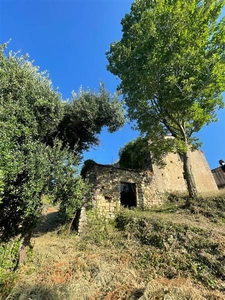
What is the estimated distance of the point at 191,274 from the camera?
6.13 m

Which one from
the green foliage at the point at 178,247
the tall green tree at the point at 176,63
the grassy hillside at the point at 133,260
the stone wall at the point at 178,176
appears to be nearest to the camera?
the grassy hillside at the point at 133,260

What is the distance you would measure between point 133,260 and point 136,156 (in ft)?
28.0

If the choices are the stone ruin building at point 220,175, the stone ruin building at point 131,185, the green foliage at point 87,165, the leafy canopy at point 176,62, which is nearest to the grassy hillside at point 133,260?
the stone ruin building at point 131,185

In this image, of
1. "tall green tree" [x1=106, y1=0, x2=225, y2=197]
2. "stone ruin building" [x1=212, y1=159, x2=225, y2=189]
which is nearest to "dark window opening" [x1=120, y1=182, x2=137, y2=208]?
"tall green tree" [x1=106, y1=0, x2=225, y2=197]

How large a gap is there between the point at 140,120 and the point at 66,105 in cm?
486

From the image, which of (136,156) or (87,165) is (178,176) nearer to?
(136,156)

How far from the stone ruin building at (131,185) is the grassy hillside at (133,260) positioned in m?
1.37

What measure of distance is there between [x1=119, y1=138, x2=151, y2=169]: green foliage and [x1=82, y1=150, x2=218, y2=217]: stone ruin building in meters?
0.78

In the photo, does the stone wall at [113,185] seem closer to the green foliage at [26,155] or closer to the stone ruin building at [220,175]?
the green foliage at [26,155]

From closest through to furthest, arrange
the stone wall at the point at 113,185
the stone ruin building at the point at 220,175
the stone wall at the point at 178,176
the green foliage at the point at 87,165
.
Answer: the stone wall at the point at 113,185
the green foliage at the point at 87,165
the stone wall at the point at 178,176
the stone ruin building at the point at 220,175

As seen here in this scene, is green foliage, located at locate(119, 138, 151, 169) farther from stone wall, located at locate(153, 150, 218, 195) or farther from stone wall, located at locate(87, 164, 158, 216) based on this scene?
stone wall, located at locate(87, 164, 158, 216)

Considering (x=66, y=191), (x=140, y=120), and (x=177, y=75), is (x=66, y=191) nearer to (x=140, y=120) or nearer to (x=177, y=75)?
(x=140, y=120)

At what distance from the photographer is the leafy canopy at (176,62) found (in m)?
10.1

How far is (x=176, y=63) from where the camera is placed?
33.7ft
